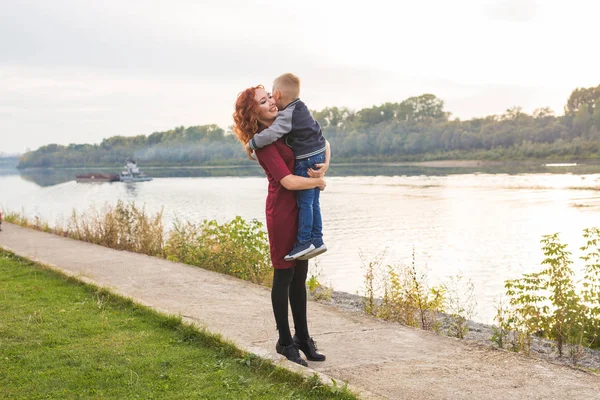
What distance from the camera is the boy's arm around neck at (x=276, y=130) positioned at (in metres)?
4.22

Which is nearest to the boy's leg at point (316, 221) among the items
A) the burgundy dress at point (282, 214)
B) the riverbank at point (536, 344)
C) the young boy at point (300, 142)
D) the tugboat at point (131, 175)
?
the young boy at point (300, 142)

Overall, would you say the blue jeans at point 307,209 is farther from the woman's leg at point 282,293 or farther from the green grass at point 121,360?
the green grass at point 121,360

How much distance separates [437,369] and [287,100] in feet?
7.27

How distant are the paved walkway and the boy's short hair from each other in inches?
74.3

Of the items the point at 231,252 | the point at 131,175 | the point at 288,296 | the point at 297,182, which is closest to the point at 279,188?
the point at 297,182

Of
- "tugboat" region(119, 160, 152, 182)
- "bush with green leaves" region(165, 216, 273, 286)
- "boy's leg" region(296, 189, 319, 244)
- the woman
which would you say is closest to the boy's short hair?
the woman

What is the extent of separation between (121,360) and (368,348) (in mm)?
1926

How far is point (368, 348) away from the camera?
16.8 feet

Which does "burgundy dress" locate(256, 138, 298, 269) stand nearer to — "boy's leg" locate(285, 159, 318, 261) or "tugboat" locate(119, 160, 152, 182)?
"boy's leg" locate(285, 159, 318, 261)

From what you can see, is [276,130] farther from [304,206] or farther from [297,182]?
[304,206]

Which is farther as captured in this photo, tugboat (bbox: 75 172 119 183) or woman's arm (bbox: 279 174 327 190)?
tugboat (bbox: 75 172 119 183)

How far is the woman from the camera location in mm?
4344

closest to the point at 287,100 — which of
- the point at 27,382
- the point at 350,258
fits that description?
the point at 27,382

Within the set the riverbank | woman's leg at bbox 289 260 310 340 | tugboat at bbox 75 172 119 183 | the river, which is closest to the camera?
woman's leg at bbox 289 260 310 340
